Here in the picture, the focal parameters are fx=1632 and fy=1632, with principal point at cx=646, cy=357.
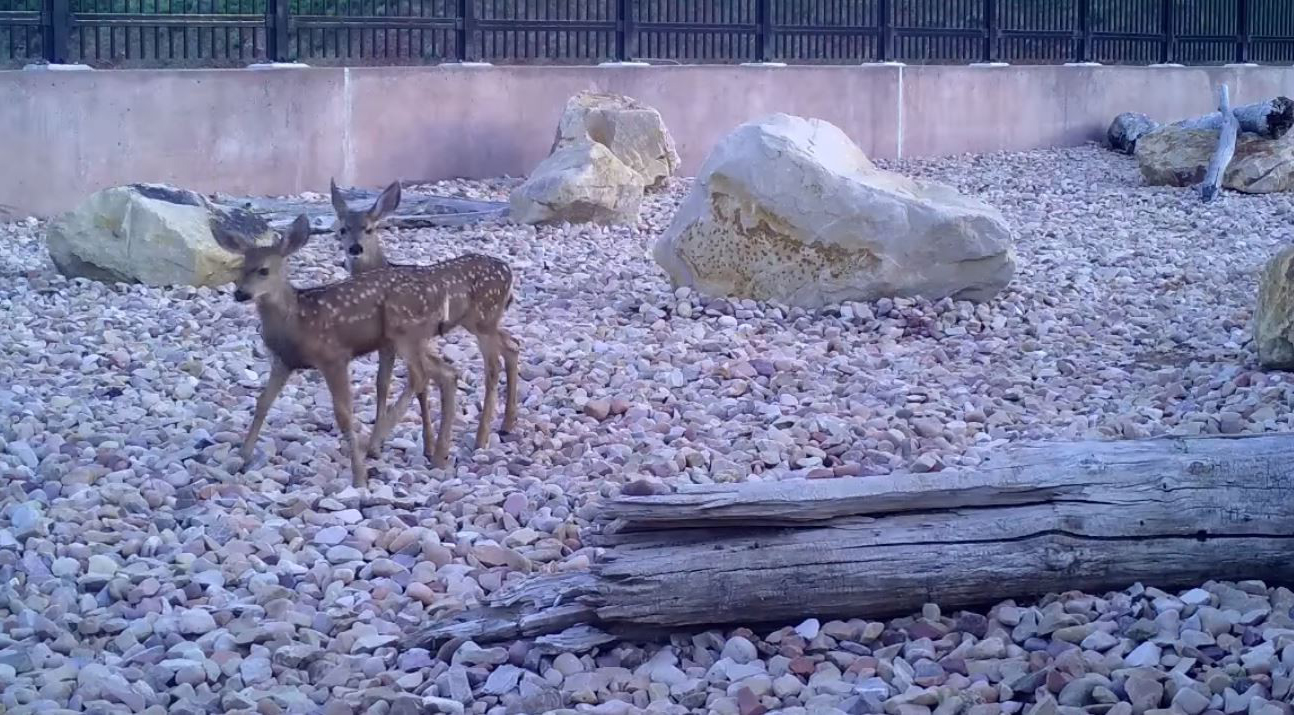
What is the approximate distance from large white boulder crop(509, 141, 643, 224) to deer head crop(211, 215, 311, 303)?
5.80 metres

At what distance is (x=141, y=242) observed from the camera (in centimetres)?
1010

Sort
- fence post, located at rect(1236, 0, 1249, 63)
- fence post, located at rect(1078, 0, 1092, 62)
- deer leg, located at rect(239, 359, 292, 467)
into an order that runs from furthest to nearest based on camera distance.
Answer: fence post, located at rect(1236, 0, 1249, 63), fence post, located at rect(1078, 0, 1092, 62), deer leg, located at rect(239, 359, 292, 467)

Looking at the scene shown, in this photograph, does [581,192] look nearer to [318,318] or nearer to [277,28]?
[277,28]

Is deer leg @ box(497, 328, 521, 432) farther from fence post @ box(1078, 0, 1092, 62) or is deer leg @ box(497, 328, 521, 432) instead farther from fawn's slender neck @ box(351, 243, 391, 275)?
fence post @ box(1078, 0, 1092, 62)

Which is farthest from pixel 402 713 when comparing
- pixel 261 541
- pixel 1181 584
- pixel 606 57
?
pixel 606 57

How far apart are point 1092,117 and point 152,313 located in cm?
1362

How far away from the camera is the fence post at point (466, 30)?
15.1m

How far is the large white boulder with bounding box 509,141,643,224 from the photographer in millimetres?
12500

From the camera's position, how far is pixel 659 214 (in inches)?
536

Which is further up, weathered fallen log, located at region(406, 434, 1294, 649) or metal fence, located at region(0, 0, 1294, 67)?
metal fence, located at region(0, 0, 1294, 67)

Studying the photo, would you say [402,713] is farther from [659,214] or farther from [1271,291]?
[659,214]

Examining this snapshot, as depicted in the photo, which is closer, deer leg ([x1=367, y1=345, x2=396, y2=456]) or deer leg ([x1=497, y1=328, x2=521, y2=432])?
deer leg ([x1=367, y1=345, x2=396, y2=456])

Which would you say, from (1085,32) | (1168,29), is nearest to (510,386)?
(1085,32)

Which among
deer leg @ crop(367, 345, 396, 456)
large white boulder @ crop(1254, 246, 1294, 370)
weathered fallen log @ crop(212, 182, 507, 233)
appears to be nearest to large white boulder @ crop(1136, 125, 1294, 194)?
weathered fallen log @ crop(212, 182, 507, 233)
